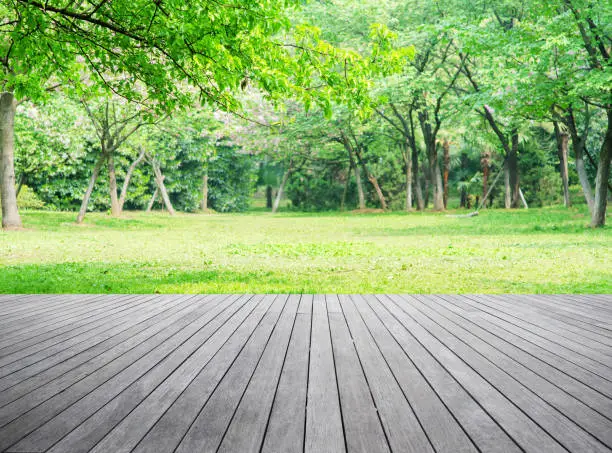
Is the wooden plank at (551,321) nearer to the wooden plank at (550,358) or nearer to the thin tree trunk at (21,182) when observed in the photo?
the wooden plank at (550,358)

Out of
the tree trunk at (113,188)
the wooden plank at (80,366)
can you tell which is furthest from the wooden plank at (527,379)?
the tree trunk at (113,188)

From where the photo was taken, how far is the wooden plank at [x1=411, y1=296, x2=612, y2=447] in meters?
2.38

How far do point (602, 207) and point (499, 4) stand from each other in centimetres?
1045

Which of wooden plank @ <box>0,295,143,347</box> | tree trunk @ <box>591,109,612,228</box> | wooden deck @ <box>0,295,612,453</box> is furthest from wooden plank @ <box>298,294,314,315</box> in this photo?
tree trunk @ <box>591,109,612,228</box>

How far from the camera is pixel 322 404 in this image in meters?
2.64

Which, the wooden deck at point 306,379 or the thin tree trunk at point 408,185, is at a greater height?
the thin tree trunk at point 408,185

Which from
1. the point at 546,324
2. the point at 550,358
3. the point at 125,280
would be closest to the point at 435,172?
the point at 125,280

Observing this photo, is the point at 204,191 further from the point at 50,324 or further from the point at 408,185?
the point at 50,324

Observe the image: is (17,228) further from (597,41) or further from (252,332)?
(597,41)

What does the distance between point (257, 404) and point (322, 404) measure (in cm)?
33

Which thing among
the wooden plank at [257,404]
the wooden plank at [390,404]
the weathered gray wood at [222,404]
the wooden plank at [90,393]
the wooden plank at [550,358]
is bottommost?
the wooden plank at [550,358]

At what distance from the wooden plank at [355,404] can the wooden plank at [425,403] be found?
8.0 inches

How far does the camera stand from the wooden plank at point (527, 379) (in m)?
2.38

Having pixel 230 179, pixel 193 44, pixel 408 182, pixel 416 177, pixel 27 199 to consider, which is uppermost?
pixel 230 179
